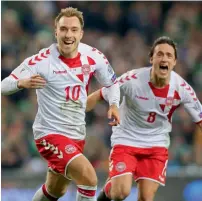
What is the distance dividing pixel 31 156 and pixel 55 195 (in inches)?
180

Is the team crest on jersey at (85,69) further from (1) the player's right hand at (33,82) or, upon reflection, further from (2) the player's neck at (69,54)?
(1) the player's right hand at (33,82)

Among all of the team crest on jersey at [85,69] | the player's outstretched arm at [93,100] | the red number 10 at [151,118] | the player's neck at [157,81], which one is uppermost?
the team crest on jersey at [85,69]

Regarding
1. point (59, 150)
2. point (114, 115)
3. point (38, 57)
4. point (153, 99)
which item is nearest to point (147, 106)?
point (153, 99)

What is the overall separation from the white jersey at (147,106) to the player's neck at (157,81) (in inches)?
1.3

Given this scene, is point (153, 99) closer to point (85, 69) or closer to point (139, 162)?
point (139, 162)

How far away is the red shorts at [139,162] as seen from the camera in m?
8.02

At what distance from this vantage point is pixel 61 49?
7.44 meters

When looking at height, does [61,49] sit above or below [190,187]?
above

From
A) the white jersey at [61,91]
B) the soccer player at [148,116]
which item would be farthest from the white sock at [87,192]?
the soccer player at [148,116]

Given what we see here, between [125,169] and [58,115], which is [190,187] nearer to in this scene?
[125,169]

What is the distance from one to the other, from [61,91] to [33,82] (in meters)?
0.47

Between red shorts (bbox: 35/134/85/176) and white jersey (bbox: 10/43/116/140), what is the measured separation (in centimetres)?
6

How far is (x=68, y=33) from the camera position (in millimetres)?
7332

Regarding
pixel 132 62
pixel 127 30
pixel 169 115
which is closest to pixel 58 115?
pixel 169 115
